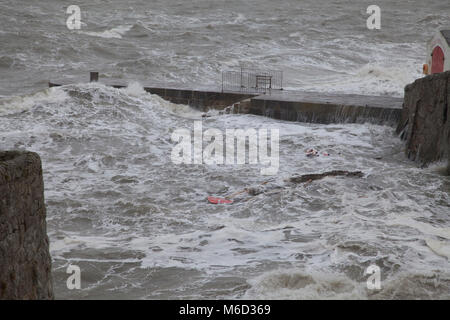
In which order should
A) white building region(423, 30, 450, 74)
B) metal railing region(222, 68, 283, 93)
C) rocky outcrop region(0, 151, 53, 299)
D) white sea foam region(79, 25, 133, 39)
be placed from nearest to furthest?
rocky outcrop region(0, 151, 53, 299)
white building region(423, 30, 450, 74)
metal railing region(222, 68, 283, 93)
white sea foam region(79, 25, 133, 39)

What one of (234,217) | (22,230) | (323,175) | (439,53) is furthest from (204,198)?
(439,53)

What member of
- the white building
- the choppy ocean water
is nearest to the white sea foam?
the choppy ocean water

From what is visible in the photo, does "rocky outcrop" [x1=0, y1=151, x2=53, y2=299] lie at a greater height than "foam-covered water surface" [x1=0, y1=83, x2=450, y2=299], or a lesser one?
greater

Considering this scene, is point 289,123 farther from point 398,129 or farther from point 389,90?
point 389,90

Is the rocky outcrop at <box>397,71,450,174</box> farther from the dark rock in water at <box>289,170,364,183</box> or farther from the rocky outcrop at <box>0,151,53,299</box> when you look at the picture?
the rocky outcrop at <box>0,151,53,299</box>

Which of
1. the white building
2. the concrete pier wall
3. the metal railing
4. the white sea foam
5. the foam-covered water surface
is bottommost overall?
the foam-covered water surface

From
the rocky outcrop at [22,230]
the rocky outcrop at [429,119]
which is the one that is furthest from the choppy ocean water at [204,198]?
the rocky outcrop at [22,230]
